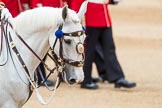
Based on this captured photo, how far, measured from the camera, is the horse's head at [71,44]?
5516mm

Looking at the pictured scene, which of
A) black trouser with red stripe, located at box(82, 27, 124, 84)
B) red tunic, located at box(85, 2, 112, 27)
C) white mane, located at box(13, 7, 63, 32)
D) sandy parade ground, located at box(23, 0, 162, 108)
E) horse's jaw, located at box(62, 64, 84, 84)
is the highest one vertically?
white mane, located at box(13, 7, 63, 32)

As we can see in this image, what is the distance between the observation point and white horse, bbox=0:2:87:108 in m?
5.55

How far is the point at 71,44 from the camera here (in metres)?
5.55

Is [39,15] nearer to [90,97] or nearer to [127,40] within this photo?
[90,97]

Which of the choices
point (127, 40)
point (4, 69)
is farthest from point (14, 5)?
point (127, 40)

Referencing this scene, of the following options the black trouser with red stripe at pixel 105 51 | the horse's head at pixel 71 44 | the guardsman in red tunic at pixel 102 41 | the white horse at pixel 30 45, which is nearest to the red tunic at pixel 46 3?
the guardsman in red tunic at pixel 102 41

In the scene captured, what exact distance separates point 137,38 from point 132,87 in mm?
6974

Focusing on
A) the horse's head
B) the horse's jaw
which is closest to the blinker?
the horse's head

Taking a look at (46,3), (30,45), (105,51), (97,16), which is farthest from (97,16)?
(30,45)

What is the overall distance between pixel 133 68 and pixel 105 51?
8.51 ft

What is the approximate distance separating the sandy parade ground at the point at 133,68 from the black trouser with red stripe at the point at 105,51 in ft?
0.78

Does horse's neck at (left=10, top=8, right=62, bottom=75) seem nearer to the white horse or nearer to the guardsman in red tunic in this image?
the white horse

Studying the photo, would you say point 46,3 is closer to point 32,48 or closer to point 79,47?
point 32,48

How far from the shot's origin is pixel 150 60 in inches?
547
